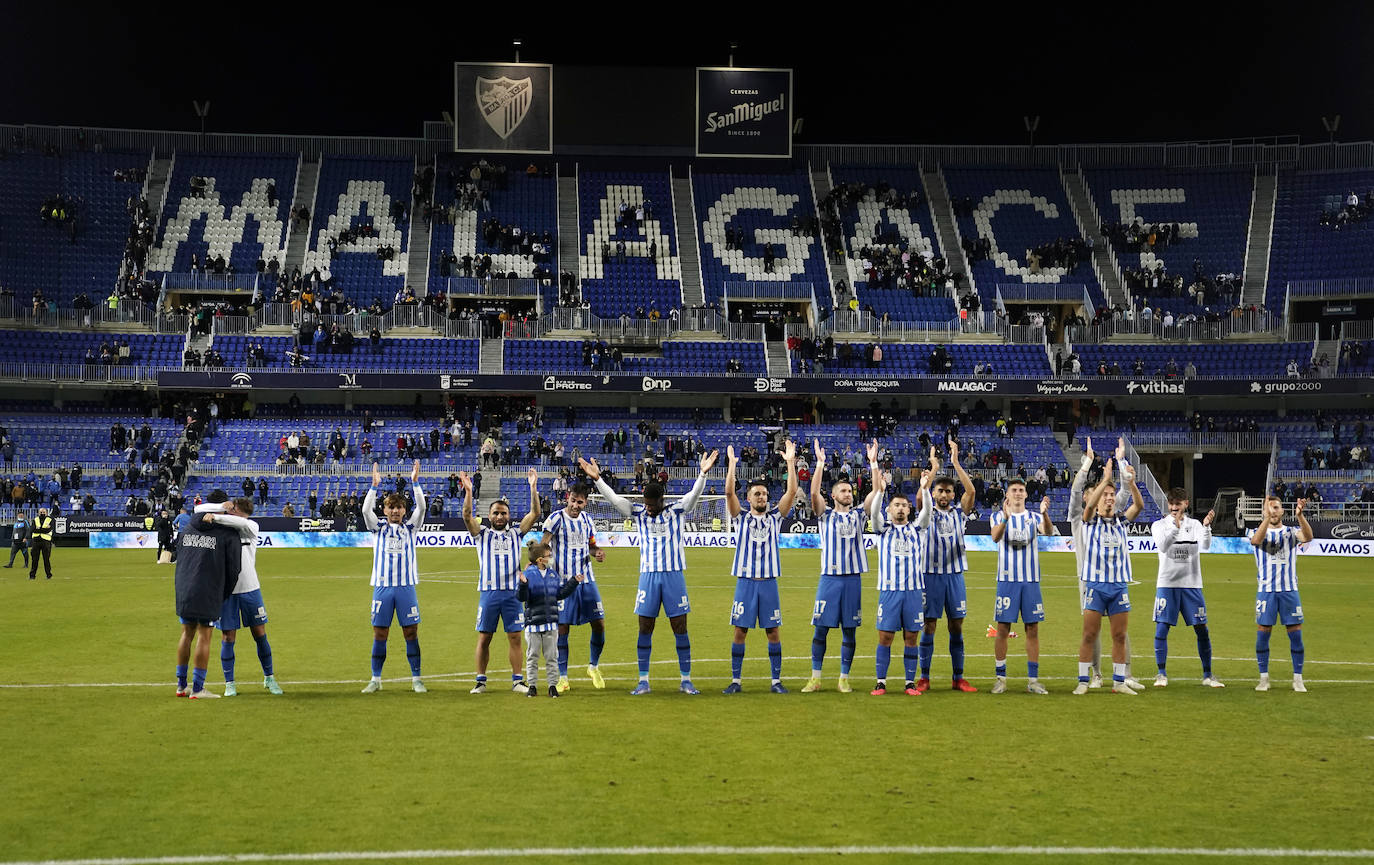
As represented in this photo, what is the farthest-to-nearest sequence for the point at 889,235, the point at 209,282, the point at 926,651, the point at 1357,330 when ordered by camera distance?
the point at 889,235 → the point at 209,282 → the point at 1357,330 → the point at 926,651

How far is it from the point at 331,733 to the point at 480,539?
3.09m

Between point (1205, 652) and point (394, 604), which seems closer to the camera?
point (394, 604)

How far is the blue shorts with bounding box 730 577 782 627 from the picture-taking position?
46.9 ft

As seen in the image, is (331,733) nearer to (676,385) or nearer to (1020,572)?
(1020,572)

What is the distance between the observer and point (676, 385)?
182ft

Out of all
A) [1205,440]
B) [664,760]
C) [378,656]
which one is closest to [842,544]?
[664,760]

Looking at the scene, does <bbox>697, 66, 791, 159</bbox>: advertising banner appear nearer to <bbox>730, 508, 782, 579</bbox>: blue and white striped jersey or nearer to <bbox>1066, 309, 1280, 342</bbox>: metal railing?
Result: <bbox>1066, 309, 1280, 342</bbox>: metal railing

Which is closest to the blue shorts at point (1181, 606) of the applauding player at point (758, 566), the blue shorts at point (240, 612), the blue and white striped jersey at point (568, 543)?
A: the applauding player at point (758, 566)

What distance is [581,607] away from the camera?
15.1 meters

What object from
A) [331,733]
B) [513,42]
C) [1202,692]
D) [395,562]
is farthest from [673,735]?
[513,42]

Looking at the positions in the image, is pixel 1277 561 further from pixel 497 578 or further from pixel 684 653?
pixel 497 578

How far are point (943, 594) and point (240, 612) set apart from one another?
8.28 meters

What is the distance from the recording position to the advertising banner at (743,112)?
222 feet

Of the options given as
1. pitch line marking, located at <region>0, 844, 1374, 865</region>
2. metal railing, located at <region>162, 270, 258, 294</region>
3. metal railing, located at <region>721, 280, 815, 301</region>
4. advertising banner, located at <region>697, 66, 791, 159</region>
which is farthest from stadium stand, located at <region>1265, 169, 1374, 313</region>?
pitch line marking, located at <region>0, 844, 1374, 865</region>
